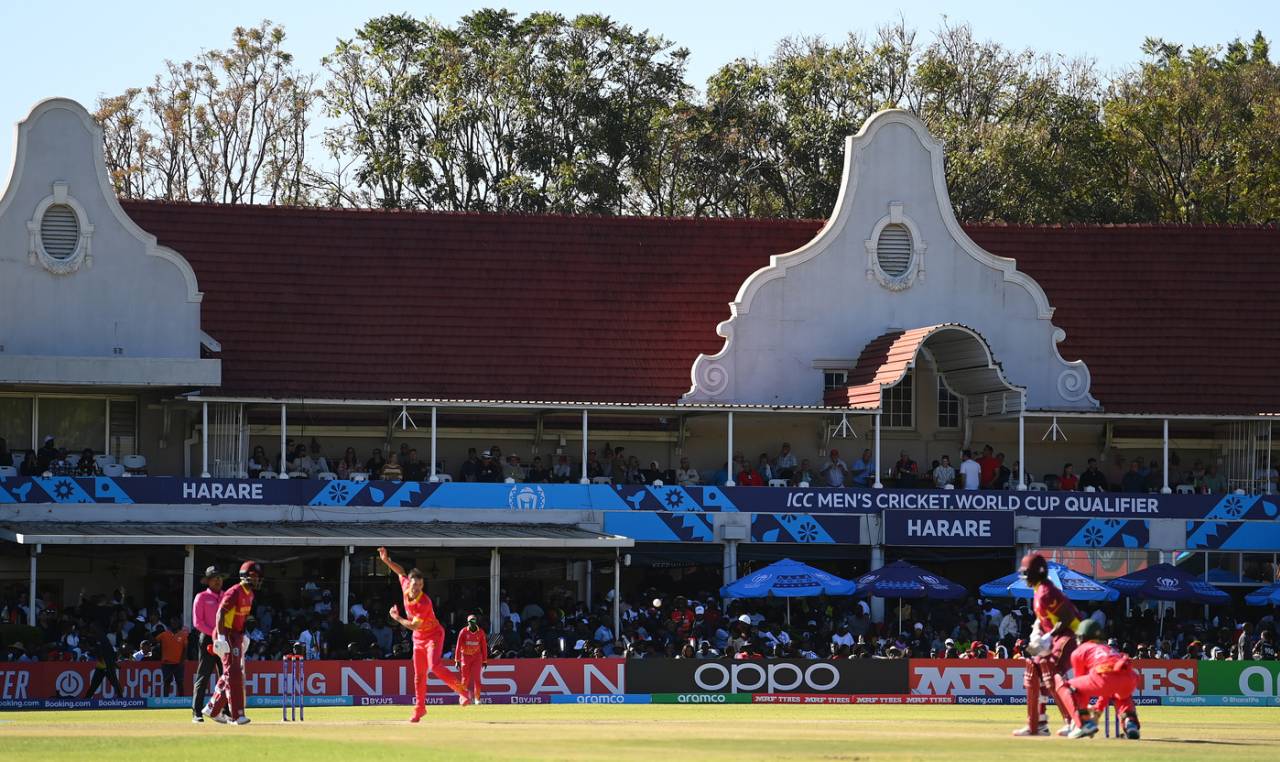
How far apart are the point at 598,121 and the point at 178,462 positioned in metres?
20.5

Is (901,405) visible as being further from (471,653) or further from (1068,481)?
(471,653)

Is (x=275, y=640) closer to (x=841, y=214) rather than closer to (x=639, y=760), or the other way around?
(x=841, y=214)

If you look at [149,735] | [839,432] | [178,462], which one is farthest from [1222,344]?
[149,735]

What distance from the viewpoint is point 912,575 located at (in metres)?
39.2

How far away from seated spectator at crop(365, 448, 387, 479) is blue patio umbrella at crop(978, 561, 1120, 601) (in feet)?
41.1

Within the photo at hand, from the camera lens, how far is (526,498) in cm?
4184

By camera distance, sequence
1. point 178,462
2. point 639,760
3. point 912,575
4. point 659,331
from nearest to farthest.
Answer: point 639,760 < point 912,575 < point 178,462 < point 659,331

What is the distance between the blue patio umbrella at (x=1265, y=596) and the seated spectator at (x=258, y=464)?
20263 mm

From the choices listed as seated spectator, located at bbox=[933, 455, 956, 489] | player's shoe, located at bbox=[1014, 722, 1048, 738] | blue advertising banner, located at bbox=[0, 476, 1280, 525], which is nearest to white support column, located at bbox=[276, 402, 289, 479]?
blue advertising banner, located at bbox=[0, 476, 1280, 525]

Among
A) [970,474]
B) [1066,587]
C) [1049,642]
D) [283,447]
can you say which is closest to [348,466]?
[283,447]

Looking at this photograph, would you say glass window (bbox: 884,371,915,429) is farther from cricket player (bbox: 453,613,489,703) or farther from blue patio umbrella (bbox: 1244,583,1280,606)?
cricket player (bbox: 453,613,489,703)

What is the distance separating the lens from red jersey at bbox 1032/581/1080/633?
2070 cm

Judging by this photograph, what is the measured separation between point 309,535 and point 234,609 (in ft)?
50.8

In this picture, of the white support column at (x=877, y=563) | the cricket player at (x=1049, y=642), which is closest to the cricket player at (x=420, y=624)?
the cricket player at (x=1049, y=642)
